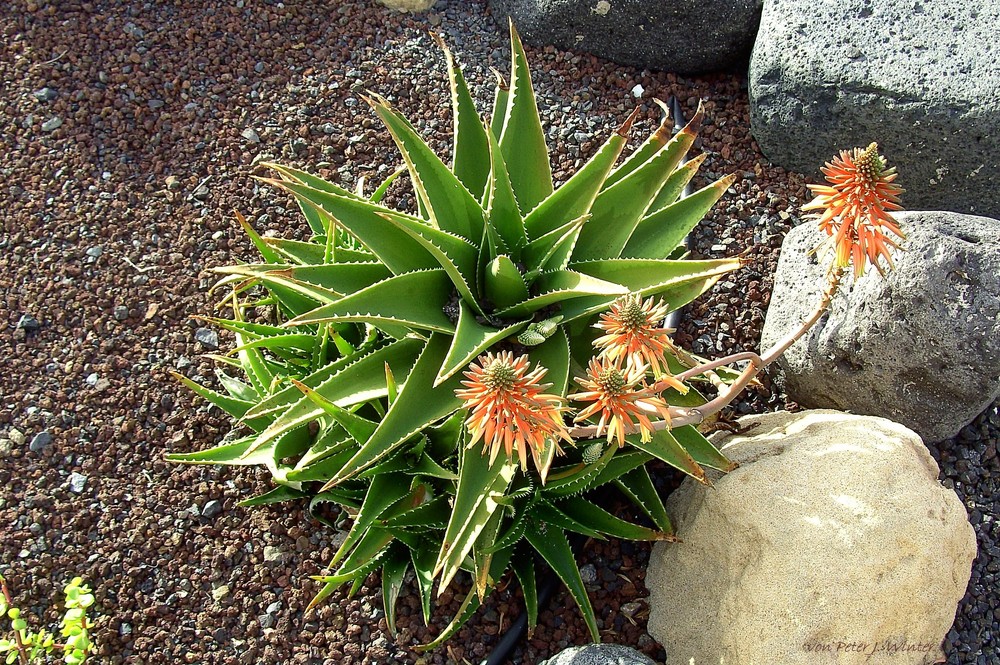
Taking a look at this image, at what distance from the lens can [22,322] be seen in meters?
3.07

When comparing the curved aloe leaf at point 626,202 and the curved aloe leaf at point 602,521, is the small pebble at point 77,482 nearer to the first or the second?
the curved aloe leaf at point 602,521

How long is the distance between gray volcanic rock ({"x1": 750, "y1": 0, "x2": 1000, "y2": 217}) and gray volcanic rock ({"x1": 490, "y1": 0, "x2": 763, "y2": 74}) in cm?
24

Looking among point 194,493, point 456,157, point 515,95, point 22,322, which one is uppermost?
point 515,95

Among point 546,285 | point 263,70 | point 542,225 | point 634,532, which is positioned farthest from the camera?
point 263,70

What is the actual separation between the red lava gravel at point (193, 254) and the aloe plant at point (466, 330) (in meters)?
0.25

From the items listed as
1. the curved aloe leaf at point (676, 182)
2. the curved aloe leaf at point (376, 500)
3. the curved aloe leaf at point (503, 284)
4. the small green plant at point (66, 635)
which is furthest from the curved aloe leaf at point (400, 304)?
the small green plant at point (66, 635)

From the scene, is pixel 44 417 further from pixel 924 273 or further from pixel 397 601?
pixel 924 273

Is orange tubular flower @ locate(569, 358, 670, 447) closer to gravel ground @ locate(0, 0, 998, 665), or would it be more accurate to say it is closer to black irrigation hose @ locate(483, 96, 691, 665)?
black irrigation hose @ locate(483, 96, 691, 665)

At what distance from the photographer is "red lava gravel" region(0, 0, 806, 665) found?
8.48 feet

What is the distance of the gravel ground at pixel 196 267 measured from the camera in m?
2.58

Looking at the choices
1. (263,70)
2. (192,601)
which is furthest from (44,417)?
(263,70)

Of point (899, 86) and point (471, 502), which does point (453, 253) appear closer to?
point (471, 502)

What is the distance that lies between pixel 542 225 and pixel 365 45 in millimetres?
1932

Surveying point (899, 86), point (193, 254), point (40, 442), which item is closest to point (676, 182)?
point (899, 86)
